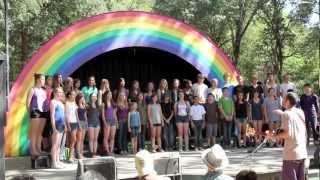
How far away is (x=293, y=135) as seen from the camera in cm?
802

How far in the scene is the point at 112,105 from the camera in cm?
1402

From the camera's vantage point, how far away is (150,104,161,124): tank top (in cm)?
1457

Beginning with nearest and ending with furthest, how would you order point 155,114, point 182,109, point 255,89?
1. point 155,114
2. point 182,109
3. point 255,89

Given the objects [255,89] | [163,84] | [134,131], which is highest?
[163,84]

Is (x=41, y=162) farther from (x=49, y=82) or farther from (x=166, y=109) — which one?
(x=166, y=109)

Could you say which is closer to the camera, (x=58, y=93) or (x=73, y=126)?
(x=58, y=93)

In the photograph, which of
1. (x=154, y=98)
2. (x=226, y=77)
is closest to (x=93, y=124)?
(x=154, y=98)

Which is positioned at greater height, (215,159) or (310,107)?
(310,107)

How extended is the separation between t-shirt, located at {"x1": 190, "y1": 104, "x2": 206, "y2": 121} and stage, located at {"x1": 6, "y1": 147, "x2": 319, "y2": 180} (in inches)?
35.6

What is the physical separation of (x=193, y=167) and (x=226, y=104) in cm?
385

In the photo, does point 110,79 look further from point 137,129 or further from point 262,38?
point 262,38

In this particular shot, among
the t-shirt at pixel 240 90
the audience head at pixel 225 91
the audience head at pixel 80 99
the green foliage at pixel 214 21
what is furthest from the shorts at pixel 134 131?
the green foliage at pixel 214 21

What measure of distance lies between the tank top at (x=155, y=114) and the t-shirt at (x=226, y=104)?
5.80ft

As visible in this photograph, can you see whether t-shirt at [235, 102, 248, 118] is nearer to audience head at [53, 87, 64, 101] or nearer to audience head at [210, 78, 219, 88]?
audience head at [210, 78, 219, 88]
